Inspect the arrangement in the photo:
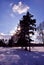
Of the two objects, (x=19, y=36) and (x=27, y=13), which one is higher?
(x=27, y=13)

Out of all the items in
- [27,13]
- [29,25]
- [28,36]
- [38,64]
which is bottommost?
[38,64]

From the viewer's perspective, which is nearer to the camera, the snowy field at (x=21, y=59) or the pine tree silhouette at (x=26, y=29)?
the snowy field at (x=21, y=59)

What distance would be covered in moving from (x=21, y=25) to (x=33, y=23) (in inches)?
135

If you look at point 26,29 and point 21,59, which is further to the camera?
point 26,29

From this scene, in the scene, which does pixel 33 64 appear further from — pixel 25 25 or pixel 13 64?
pixel 25 25

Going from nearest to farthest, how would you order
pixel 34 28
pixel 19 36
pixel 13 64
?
pixel 13 64, pixel 34 28, pixel 19 36

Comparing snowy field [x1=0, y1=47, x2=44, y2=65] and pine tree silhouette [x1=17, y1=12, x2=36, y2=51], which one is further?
pine tree silhouette [x1=17, y1=12, x2=36, y2=51]

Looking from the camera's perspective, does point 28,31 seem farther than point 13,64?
Yes

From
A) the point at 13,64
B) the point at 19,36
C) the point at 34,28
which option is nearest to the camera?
the point at 13,64

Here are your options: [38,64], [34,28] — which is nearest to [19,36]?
[34,28]

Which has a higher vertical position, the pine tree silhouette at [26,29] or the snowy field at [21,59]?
the pine tree silhouette at [26,29]

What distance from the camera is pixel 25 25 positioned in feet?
149

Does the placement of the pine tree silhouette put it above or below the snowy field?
above

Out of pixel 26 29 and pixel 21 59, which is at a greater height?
pixel 26 29
